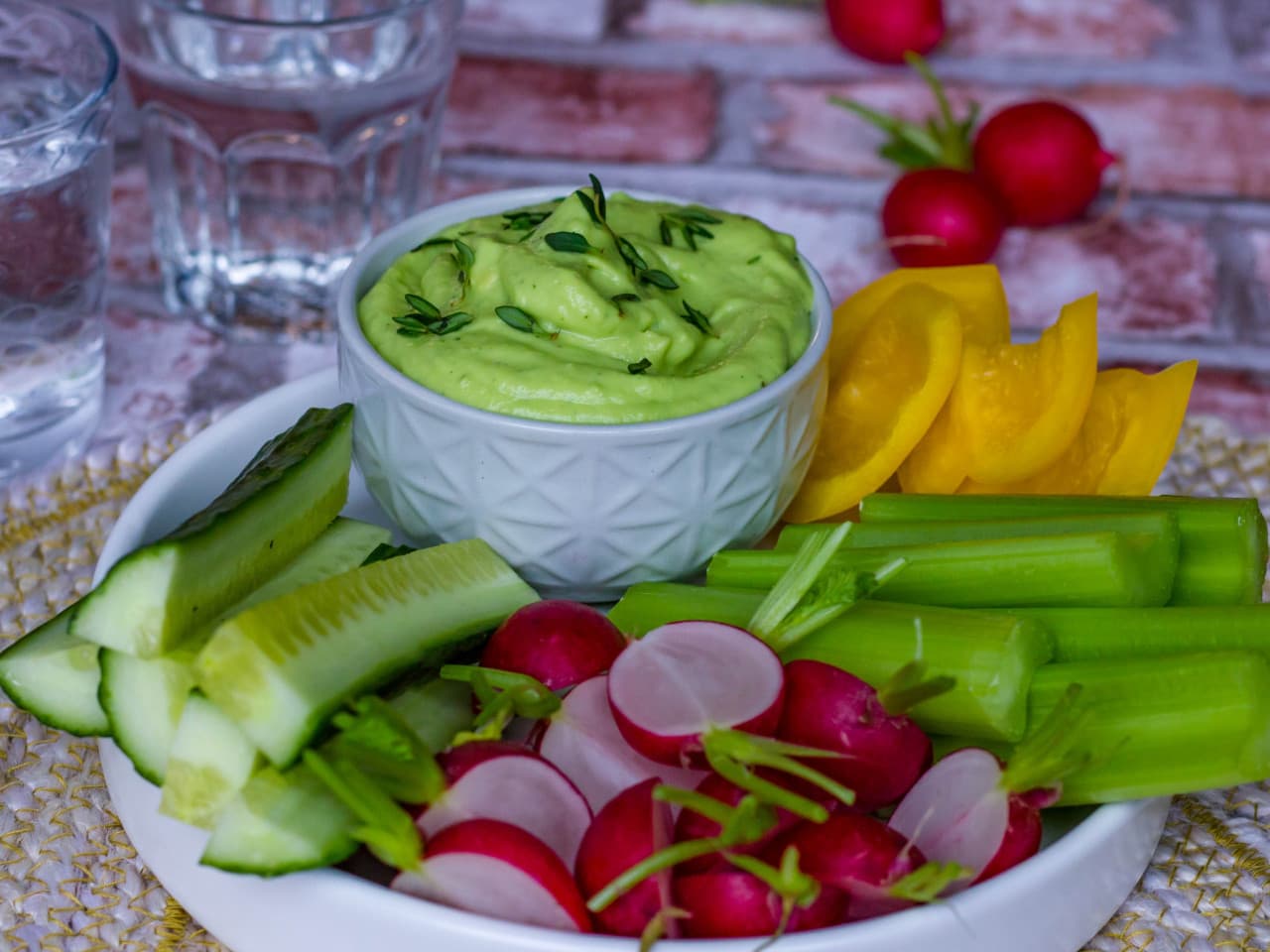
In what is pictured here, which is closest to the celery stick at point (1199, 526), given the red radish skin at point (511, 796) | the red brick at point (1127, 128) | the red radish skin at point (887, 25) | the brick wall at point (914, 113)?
the red radish skin at point (511, 796)

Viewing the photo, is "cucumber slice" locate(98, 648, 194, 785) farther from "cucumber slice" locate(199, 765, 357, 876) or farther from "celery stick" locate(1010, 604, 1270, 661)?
"celery stick" locate(1010, 604, 1270, 661)

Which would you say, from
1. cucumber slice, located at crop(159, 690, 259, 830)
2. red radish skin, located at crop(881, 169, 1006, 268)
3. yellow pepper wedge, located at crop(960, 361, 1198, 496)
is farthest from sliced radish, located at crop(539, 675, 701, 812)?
red radish skin, located at crop(881, 169, 1006, 268)

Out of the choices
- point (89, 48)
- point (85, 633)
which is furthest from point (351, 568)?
point (89, 48)

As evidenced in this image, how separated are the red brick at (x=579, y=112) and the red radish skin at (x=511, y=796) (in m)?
1.68

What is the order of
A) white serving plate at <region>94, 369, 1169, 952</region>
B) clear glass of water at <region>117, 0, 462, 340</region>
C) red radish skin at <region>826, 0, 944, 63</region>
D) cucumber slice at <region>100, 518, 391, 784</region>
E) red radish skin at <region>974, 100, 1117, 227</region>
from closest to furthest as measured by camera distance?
white serving plate at <region>94, 369, 1169, 952</region> → cucumber slice at <region>100, 518, 391, 784</region> → clear glass of water at <region>117, 0, 462, 340</region> → red radish skin at <region>974, 100, 1117, 227</region> → red radish skin at <region>826, 0, 944, 63</region>

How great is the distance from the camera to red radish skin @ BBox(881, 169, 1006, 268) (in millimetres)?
2305

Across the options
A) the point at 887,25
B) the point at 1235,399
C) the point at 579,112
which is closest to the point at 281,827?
the point at 1235,399

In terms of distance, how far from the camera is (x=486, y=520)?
1.44 metres

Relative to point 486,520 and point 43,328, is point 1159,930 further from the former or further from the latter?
point 43,328

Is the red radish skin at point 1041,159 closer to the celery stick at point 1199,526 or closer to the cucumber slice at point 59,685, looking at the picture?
the celery stick at point 1199,526

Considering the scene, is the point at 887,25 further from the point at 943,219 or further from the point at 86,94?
the point at 86,94

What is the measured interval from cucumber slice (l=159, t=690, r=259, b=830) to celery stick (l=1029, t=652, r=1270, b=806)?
61 cm

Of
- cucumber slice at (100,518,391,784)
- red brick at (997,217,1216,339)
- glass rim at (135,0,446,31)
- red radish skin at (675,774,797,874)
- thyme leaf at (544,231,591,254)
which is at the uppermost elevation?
thyme leaf at (544,231,591,254)

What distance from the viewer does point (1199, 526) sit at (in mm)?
1392
